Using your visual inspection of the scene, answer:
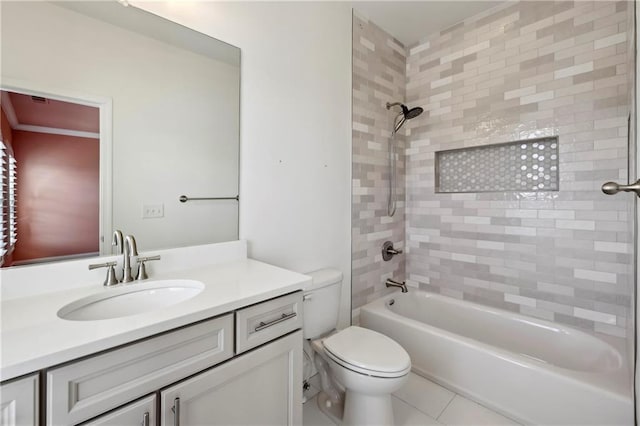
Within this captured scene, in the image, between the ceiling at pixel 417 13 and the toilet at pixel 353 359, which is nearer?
the toilet at pixel 353 359

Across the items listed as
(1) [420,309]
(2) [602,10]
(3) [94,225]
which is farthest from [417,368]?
(2) [602,10]

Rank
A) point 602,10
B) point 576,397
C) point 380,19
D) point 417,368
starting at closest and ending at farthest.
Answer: point 576,397, point 602,10, point 417,368, point 380,19

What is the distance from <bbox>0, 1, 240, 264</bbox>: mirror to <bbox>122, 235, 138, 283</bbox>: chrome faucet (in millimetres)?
A: 96

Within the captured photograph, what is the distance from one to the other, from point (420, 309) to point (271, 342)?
1.73 meters

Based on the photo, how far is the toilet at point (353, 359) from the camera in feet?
4.33

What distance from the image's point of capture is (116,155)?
1.18 meters

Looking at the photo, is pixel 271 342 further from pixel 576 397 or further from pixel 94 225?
pixel 576 397

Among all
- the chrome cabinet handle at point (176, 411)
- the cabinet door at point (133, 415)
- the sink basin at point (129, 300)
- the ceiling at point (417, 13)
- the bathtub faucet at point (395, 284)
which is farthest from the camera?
the bathtub faucet at point (395, 284)

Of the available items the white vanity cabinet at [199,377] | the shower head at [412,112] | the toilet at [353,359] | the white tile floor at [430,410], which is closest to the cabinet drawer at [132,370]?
the white vanity cabinet at [199,377]

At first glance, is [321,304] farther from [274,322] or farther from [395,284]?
[395,284]

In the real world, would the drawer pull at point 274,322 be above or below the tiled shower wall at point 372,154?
below

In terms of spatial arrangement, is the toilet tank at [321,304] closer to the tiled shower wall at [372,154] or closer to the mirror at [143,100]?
the tiled shower wall at [372,154]

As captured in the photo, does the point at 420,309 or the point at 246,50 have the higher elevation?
the point at 246,50

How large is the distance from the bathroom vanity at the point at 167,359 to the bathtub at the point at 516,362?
1.06 m
